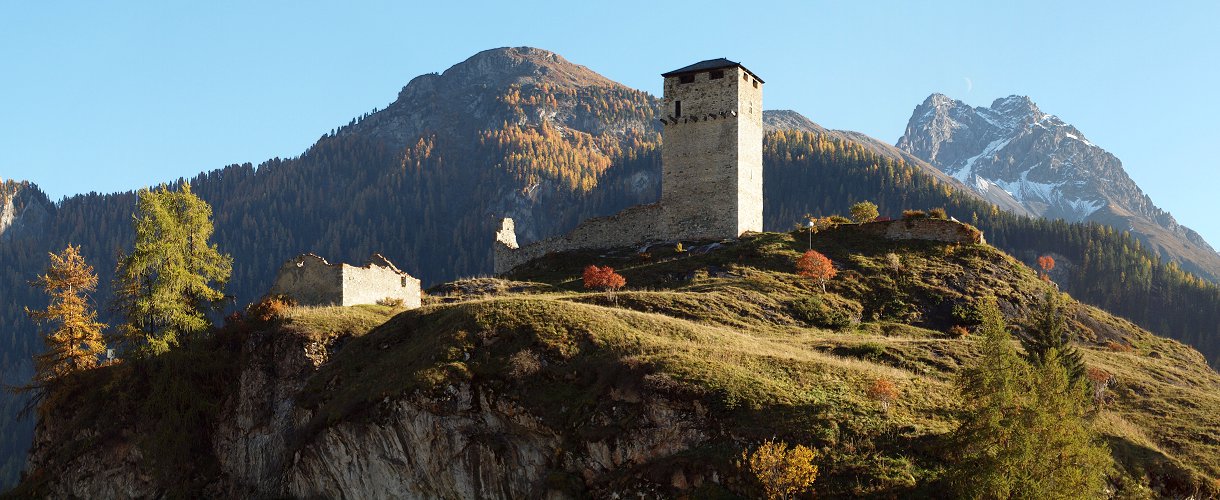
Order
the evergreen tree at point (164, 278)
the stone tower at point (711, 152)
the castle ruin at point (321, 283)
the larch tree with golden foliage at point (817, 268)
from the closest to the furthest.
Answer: the evergreen tree at point (164, 278) < the castle ruin at point (321, 283) < the larch tree with golden foliage at point (817, 268) < the stone tower at point (711, 152)

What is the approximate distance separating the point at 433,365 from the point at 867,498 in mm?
19039

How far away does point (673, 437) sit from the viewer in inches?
1420

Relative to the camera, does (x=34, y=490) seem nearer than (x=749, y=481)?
No

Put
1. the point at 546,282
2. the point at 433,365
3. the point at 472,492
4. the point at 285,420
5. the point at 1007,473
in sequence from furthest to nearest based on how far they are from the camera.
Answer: the point at 546,282 < the point at 285,420 < the point at 433,365 < the point at 472,492 < the point at 1007,473

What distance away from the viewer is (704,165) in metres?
76.4

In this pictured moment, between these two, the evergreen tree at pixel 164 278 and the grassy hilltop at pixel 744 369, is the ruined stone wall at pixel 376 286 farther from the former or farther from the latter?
Result: the evergreen tree at pixel 164 278

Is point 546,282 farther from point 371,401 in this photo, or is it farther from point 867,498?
point 867,498

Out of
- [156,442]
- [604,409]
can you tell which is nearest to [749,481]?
[604,409]

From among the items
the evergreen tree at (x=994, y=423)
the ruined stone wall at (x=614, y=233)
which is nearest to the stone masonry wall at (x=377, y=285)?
the ruined stone wall at (x=614, y=233)

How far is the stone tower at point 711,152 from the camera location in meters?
75.5

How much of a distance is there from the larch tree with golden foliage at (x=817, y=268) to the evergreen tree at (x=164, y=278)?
35.1 meters

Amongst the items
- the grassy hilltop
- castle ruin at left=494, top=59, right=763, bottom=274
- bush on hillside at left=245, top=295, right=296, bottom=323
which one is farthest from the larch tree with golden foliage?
bush on hillside at left=245, top=295, right=296, bottom=323

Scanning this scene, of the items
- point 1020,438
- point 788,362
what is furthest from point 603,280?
point 1020,438

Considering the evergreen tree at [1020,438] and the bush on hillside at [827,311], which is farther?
the bush on hillside at [827,311]
